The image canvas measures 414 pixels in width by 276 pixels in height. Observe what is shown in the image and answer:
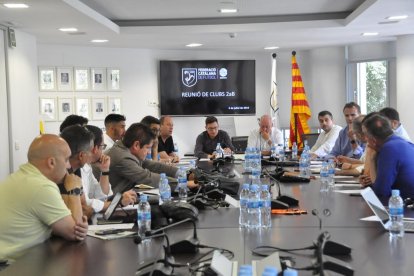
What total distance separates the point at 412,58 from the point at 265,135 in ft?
10.9

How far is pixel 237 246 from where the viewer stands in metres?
2.36

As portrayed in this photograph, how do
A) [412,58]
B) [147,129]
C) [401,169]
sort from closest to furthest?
1. [401,169]
2. [147,129]
3. [412,58]

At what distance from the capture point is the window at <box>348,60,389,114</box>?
10.4 meters

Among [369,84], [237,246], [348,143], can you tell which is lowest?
[237,246]

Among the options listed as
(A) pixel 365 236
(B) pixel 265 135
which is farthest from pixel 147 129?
(B) pixel 265 135

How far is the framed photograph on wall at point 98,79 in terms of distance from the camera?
9.76 m

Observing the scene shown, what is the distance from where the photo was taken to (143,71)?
405 inches

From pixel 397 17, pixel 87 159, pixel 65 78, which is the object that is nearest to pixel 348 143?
pixel 397 17

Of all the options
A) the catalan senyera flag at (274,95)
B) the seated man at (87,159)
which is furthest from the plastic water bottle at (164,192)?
the catalan senyera flag at (274,95)

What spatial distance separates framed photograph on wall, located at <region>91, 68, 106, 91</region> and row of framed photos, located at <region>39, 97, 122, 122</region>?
0.20 metres

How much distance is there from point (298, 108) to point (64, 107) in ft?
14.6

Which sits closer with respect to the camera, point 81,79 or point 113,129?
point 113,129

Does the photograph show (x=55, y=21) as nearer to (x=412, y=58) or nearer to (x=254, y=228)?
(x=254, y=228)

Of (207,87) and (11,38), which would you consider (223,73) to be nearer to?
(207,87)
